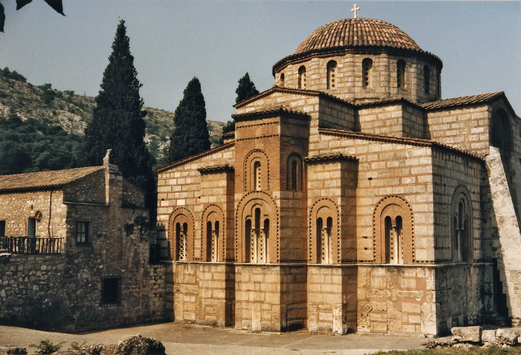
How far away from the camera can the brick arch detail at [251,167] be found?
17.3m

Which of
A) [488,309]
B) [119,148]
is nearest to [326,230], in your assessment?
[488,309]

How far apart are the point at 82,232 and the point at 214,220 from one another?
428cm

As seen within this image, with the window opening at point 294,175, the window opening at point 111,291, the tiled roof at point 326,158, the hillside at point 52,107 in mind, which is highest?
the hillside at point 52,107

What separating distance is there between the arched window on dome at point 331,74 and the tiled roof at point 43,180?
29.6 ft

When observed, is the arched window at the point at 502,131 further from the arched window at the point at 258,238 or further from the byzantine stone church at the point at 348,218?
the arched window at the point at 258,238

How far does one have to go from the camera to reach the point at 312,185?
17281mm

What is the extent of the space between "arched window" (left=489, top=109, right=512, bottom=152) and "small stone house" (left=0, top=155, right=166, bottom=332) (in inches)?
516

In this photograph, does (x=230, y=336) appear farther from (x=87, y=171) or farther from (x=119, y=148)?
(x=119, y=148)

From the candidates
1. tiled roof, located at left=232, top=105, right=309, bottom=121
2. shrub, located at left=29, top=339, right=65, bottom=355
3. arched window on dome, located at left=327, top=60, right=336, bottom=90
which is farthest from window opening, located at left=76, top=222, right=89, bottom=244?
arched window on dome, located at left=327, top=60, right=336, bottom=90

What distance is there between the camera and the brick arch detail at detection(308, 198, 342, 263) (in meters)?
16.6

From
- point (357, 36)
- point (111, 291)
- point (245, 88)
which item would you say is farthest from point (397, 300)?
point (245, 88)

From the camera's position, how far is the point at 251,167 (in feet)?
58.1

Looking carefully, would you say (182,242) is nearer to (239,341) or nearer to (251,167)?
(251,167)

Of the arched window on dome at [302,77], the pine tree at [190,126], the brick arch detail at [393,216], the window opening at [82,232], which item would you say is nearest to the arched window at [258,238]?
the brick arch detail at [393,216]
